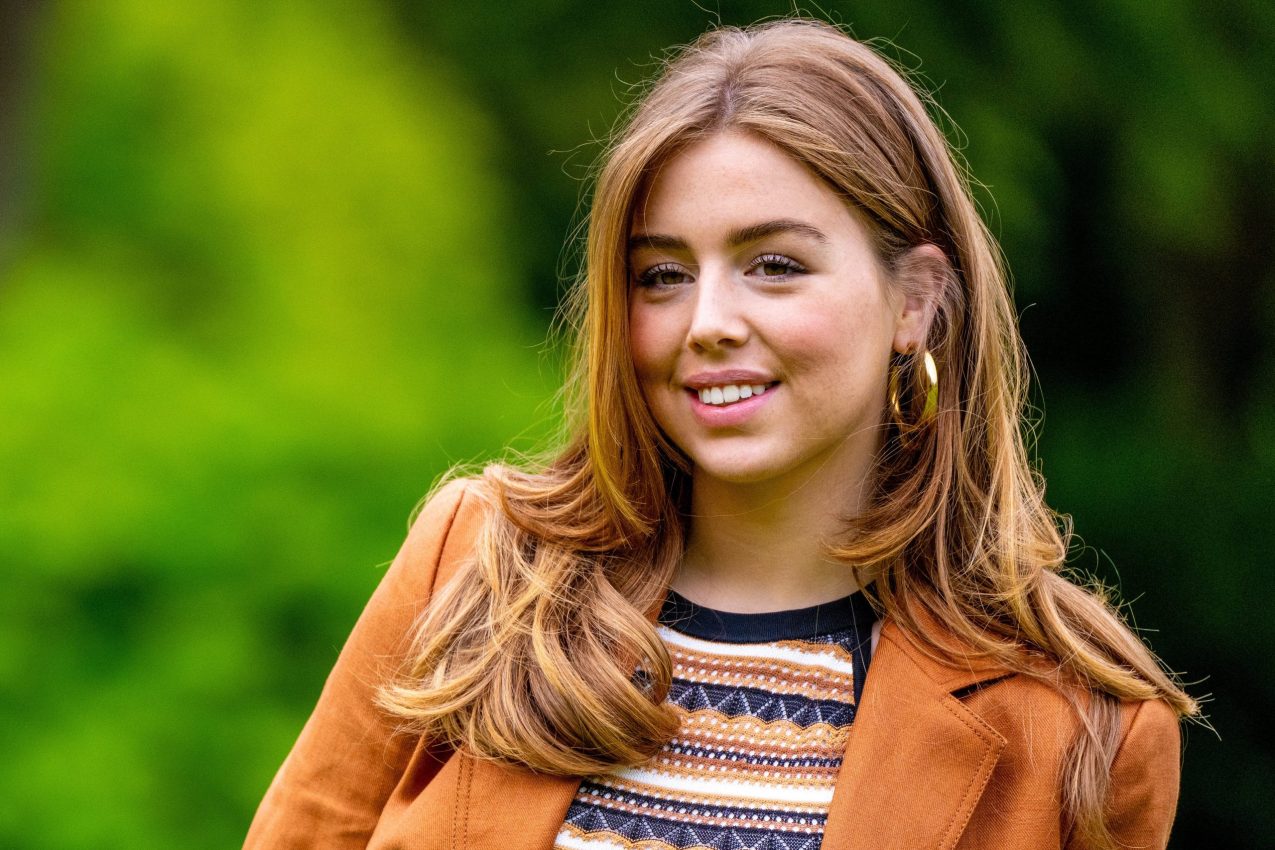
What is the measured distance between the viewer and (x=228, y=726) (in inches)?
156

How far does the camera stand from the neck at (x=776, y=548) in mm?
2537

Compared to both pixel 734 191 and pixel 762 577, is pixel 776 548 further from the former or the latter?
pixel 734 191

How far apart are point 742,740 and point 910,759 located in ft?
0.77

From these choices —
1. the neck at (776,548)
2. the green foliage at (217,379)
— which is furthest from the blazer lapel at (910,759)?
the green foliage at (217,379)

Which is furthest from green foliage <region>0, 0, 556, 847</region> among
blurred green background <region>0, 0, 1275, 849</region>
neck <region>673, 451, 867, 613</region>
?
neck <region>673, 451, 867, 613</region>

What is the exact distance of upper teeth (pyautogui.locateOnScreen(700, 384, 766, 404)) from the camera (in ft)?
7.79

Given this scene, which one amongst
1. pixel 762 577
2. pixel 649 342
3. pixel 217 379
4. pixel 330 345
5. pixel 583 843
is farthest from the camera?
pixel 330 345

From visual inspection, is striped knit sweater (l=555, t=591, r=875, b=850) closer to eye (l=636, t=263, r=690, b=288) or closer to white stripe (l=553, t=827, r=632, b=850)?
white stripe (l=553, t=827, r=632, b=850)

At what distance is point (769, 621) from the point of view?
8.18 feet

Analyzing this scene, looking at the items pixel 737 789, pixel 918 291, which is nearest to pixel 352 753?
pixel 737 789

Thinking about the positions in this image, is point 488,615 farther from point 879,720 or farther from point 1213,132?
point 1213,132

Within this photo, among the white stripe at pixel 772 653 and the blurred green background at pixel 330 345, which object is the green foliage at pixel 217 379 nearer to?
the blurred green background at pixel 330 345

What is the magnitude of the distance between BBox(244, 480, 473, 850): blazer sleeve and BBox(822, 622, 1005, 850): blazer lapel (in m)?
0.65

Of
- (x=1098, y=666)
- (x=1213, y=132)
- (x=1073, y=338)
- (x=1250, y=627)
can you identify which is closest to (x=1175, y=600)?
(x=1250, y=627)
